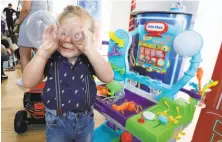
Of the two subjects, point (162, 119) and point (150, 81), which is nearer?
point (162, 119)

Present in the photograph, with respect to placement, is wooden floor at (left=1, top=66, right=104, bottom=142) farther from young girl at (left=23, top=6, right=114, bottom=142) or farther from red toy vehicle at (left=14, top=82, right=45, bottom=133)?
young girl at (left=23, top=6, right=114, bottom=142)

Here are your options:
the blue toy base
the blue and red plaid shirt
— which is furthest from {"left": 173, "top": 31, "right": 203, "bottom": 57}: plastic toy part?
the blue toy base

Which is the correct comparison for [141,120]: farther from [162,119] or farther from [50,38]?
[50,38]

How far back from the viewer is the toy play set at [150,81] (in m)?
0.57

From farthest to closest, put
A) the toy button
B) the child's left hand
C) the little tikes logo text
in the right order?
the little tikes logo text → the toy button → the child's left hand

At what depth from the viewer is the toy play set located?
0.57 metres

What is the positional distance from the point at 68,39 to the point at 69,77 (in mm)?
120

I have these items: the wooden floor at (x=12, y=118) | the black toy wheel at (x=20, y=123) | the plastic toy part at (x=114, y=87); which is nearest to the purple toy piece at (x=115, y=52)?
the plastic toy part at (x=114, y=87)

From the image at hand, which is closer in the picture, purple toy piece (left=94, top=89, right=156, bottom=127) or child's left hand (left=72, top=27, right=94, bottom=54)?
child's left hand (left=72, top=27, right=94, bottom=54)

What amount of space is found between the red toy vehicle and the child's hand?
0.66m

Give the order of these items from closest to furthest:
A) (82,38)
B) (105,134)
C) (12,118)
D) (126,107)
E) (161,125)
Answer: (82,38) → (161,125) → (126,107) → (105,134) → (12,118)

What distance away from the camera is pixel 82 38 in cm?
43

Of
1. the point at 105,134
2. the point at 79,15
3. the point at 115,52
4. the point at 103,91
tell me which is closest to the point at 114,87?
the point at 103,91

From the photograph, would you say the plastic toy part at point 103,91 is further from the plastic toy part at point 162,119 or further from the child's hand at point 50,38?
the child's hand at point 50,38
